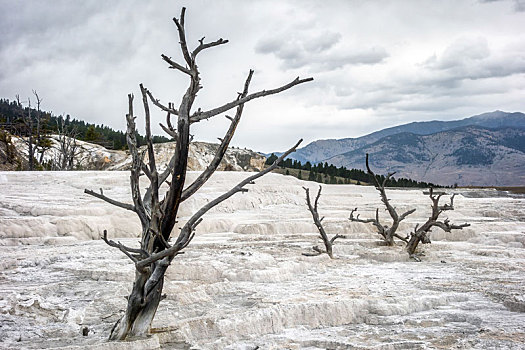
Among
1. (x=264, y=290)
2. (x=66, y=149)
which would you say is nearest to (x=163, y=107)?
(x=264, y=290)

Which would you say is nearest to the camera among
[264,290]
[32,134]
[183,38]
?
[183,38]

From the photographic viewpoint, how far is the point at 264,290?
711 centimetres

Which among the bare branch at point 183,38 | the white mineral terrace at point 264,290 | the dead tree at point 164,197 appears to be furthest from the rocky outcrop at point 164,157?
the bare branch at point 183,38

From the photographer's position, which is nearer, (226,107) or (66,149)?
(226,107)

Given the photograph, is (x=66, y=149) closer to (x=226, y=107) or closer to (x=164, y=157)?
(x=164, y=157)

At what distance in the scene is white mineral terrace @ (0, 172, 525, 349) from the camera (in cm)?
495

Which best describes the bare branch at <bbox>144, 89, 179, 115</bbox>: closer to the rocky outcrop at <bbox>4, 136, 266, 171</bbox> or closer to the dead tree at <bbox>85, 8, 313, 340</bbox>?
the dead tree at <bbox>85, 8, 313, 340</bbox>

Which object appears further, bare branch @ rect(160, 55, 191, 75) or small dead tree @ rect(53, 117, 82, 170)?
small dead tree @ rect(53, 117, 82, 170)

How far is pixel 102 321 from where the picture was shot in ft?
18.2

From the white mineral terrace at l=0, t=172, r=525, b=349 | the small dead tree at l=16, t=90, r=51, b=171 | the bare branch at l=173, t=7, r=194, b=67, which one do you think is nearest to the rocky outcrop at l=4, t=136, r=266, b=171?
the small dead tree at l=16, t=90, r=51, b=171

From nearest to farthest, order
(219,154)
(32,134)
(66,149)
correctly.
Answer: (219,154) < (66,149) < (32,134)

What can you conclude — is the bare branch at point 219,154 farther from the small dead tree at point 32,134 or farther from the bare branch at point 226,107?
the small dead tree at point 32,134

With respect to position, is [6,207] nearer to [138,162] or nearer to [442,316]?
[138,162]

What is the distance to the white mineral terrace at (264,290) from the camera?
495 centimetres
